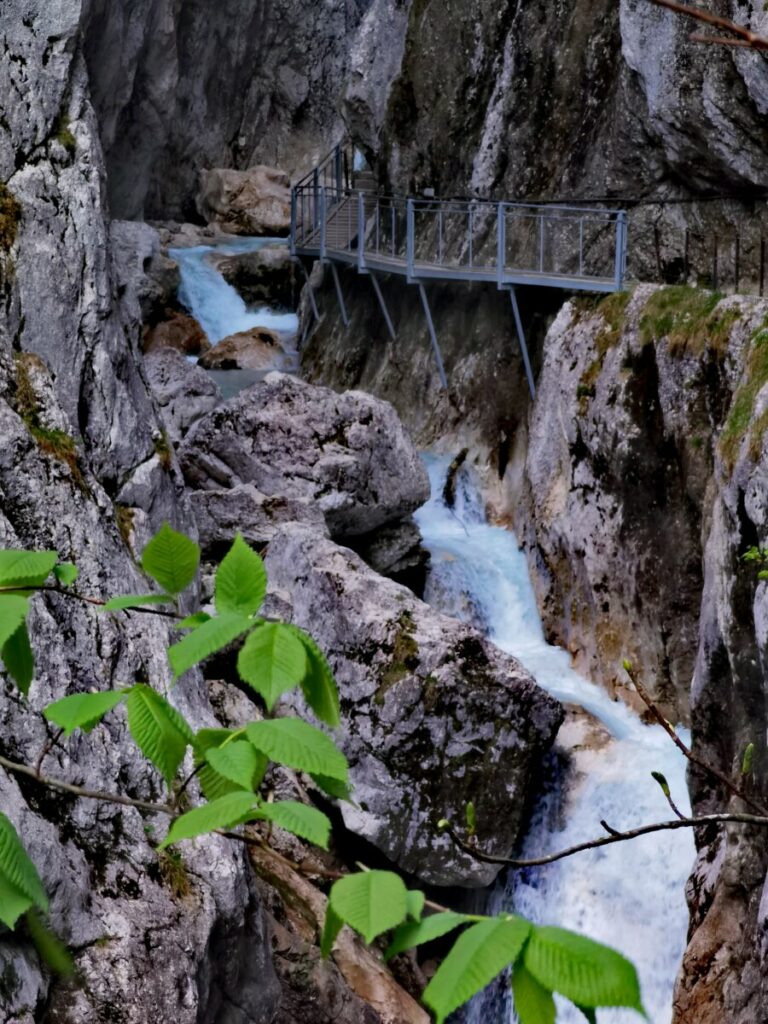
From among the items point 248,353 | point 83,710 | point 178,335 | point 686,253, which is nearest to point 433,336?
point 686,253

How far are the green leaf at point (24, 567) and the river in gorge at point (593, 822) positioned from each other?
28.9ft

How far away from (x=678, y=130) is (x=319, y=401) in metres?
5.60

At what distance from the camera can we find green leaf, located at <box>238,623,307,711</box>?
1459 millimetres

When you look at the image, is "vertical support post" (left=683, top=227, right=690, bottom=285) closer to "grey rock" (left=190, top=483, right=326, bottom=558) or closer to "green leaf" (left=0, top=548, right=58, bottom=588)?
"grey rock" (left=190, top=483, right=326, bottom=558)

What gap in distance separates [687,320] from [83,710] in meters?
12.1

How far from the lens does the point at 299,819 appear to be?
140 centimetres

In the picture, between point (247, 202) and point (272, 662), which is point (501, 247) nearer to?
point (272, 662)

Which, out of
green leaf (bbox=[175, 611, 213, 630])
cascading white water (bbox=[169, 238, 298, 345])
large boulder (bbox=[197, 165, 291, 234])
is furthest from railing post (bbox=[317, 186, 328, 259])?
green leaf (bbox=[175, 611, 213, 630])

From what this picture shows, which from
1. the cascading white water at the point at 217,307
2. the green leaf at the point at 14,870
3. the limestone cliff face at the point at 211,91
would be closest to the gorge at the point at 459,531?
the green leaf at the point at 14,870

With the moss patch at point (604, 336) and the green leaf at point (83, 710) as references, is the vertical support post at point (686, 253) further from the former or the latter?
the green leaf at point (83, 710)

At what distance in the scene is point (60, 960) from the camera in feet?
4.34

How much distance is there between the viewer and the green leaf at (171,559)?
1.61 meters

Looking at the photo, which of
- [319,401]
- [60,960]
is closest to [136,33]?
[319,401]

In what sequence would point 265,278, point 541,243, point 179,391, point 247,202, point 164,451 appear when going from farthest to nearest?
point 247,202 < point 265,278 < point 179,391 < point 541,243 < point 164,451
